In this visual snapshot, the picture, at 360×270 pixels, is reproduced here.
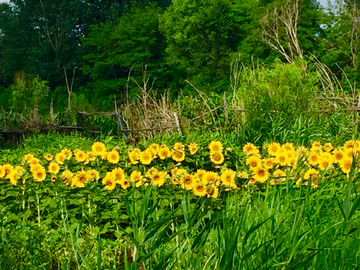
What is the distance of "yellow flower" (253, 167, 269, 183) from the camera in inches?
154

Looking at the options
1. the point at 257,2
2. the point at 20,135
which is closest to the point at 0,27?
the point at 257,2

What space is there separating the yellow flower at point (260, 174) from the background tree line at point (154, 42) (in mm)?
16201

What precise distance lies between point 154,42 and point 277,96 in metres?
27.1

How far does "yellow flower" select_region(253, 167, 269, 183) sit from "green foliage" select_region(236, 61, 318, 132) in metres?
2.34

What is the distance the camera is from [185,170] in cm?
398

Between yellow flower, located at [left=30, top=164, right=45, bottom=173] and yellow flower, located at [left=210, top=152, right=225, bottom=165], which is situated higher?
yellow flower, located at [left=210, top=152, right=225, bottom=165]

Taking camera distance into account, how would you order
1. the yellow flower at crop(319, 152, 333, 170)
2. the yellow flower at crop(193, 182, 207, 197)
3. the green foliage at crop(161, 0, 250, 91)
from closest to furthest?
1. the yellow flower at crop(193, 182, 207, 197)
2. the yellow flower at crop(319, 152, 333, 170)
3. the green foliage at crop(161, 0, 250, 91)

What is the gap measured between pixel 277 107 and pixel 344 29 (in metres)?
21.2

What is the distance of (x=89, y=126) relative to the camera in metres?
10.2

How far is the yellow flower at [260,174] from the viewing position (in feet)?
12.8

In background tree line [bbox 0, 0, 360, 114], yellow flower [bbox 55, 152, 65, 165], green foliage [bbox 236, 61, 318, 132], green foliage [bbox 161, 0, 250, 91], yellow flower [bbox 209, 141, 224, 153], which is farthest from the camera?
green foliage [bbox 161, 0, 250, 91]

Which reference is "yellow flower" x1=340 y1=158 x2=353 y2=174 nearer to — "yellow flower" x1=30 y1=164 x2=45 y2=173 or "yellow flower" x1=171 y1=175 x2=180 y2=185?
"yellow flower" x1=171 y1=175 x2=180 y2=185

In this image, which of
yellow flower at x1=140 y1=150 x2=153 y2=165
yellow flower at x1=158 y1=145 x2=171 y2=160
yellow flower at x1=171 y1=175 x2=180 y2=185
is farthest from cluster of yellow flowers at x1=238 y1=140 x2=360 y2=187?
yellow flower at x1=140 y1=150 x2=153 y2=165

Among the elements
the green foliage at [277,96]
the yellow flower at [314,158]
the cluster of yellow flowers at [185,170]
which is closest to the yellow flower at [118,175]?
the cluster of yellow flowers at [185,170]
